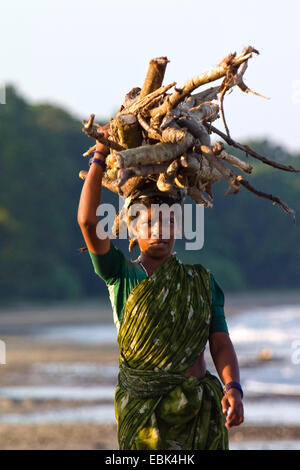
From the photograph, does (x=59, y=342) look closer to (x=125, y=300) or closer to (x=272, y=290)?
(x=125, y=300)

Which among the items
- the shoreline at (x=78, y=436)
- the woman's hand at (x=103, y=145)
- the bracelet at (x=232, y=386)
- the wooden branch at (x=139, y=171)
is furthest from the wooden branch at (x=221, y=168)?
the shoreline at (x=78, y=436)

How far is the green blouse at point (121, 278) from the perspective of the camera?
4.54m

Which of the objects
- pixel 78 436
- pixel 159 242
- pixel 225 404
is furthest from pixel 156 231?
pixel 78 436

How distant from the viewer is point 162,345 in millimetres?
4480

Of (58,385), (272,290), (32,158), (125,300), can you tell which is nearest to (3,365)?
(58,385)

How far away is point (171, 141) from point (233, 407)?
109 centimetres

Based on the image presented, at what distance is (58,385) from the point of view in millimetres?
14281

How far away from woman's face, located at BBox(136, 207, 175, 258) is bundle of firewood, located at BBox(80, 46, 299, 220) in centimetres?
10

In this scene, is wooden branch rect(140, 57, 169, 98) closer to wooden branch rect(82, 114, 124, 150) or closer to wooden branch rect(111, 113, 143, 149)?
wooden branch rect(111, 113, 143, 149)

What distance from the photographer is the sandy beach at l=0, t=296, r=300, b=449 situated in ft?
32.4

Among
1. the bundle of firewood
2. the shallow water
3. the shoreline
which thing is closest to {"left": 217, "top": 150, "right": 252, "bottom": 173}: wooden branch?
the bundle of firewood

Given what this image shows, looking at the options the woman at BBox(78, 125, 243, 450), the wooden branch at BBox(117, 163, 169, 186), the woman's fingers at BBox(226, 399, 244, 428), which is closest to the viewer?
the wooden branch at BBox(117, 163, 169, 186)

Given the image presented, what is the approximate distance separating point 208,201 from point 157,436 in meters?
1.02
